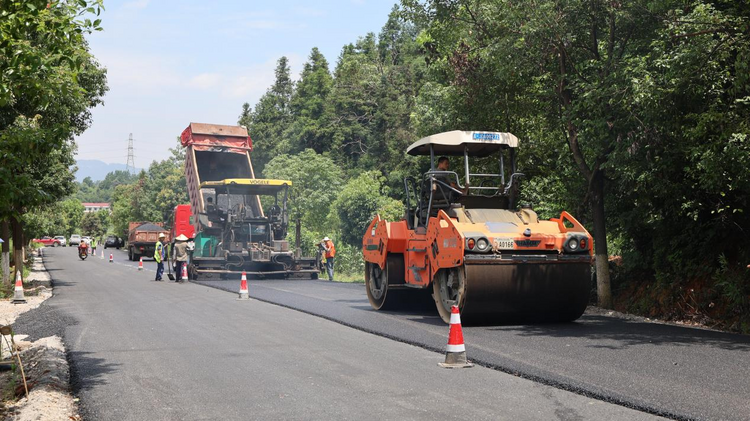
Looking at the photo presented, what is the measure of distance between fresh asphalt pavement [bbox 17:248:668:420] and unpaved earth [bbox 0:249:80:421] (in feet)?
0.47

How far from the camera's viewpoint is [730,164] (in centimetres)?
1020

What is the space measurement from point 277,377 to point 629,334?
16.8 feet

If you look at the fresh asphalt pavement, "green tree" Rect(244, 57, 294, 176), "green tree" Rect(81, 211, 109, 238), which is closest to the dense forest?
the fresh asphalt pavement

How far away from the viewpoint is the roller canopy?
41.6ft

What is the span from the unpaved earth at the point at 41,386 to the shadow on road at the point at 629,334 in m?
5.82

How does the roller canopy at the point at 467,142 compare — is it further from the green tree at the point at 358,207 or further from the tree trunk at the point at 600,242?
the green tree at the point at 358,207

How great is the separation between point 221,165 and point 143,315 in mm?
14646

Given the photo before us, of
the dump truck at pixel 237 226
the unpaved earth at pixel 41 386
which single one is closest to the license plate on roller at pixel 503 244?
the unpaved earth at pixel 41 386

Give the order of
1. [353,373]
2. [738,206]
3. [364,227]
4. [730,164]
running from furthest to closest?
[364,227] → [738,206] → [730,164] → [353,373]

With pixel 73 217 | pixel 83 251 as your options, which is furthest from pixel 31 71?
pixel 73 217

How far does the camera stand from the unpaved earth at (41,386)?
6.49 m

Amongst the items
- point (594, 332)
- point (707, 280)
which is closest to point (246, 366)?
point (594, 332)

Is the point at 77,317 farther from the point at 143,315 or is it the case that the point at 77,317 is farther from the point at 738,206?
the point at 738,206

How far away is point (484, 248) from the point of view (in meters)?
11.2
